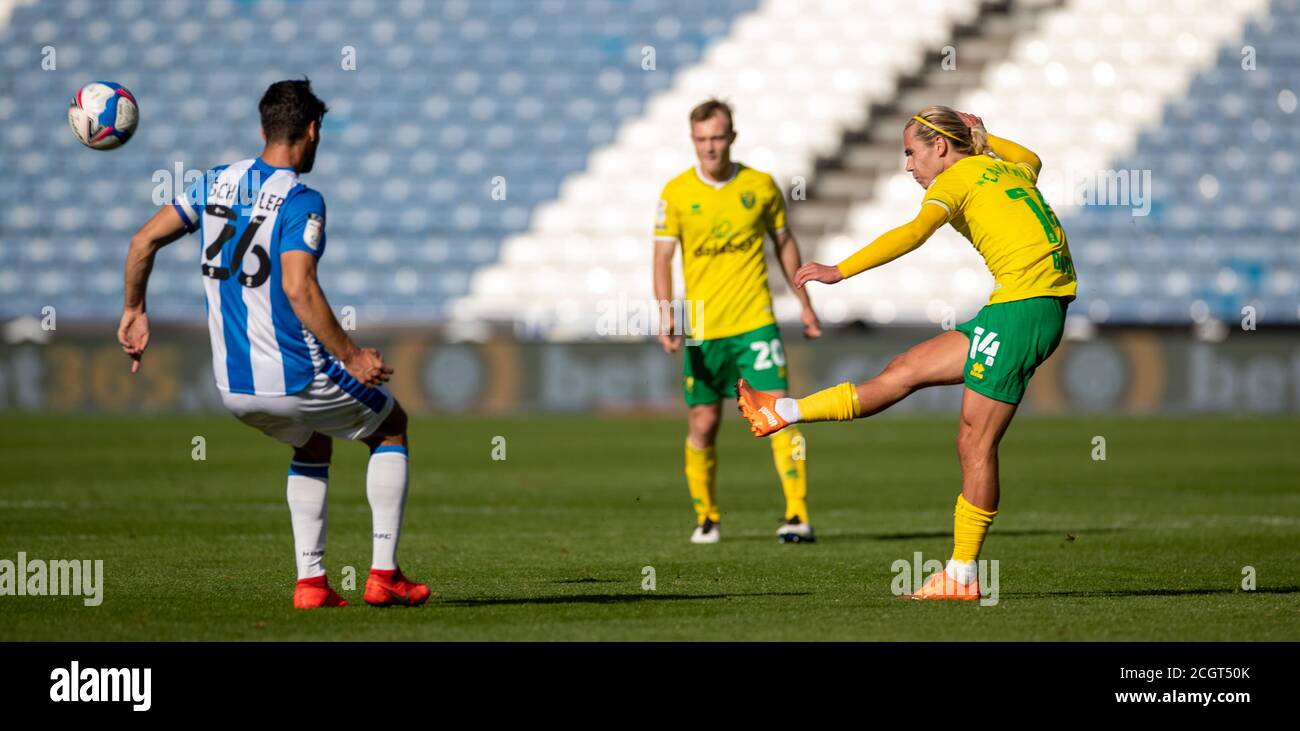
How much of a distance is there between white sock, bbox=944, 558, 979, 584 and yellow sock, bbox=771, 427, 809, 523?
8.55 ft

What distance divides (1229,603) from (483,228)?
2001 cm

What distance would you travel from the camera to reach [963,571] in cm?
684

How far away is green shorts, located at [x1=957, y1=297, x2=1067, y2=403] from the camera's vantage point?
6.68 meters

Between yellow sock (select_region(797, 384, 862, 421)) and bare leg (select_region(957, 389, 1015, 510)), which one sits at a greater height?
yellow sock (select_region(797, 384, 862, 421))

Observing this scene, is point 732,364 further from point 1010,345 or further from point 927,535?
point 1010,345

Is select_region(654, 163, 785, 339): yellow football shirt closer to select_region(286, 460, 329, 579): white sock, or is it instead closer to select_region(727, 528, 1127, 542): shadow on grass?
select_region(727, 528, 1127, 542): shadow on grass

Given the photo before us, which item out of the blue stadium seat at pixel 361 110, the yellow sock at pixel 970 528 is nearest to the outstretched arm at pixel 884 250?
the yellow sock at pixel 970 528

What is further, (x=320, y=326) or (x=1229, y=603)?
(x=1229, y=603)

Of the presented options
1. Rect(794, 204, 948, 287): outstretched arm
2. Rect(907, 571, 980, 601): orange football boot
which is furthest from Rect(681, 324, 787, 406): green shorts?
Rect(794, 204, 948, 287): outstretched arm

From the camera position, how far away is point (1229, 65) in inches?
1043

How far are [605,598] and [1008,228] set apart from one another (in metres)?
2.12
